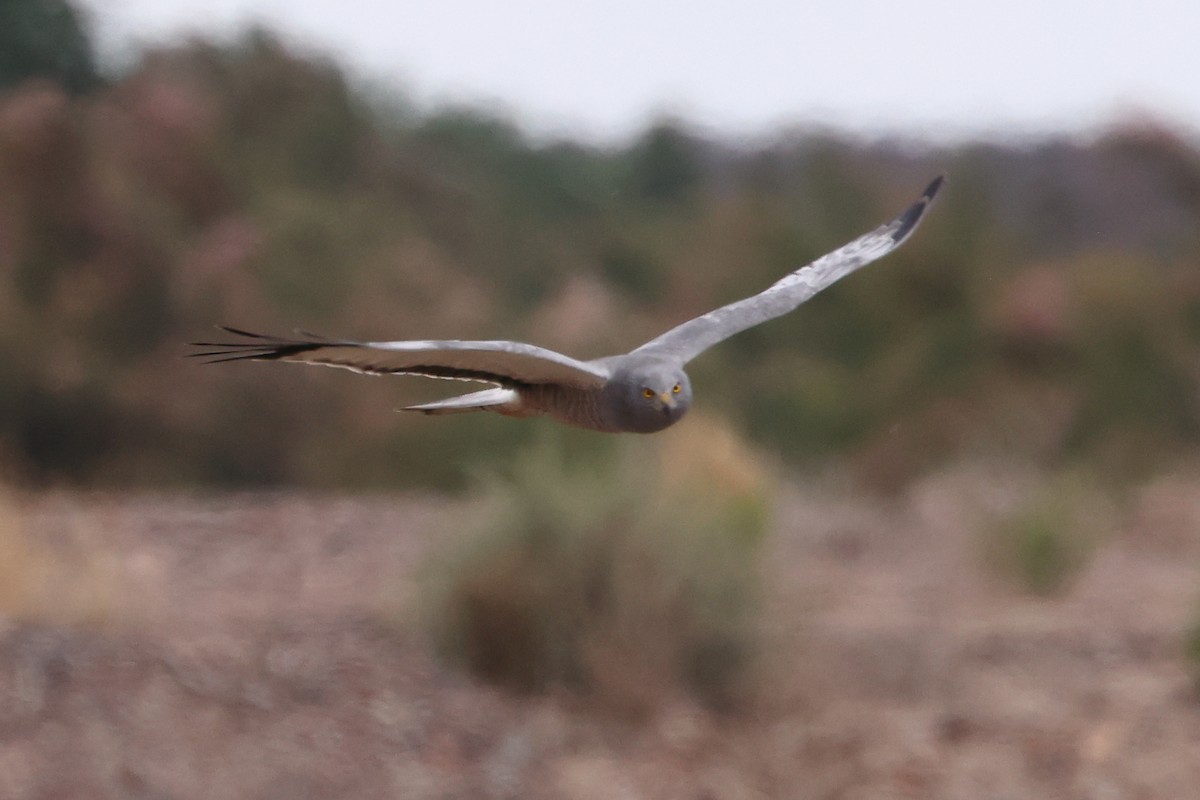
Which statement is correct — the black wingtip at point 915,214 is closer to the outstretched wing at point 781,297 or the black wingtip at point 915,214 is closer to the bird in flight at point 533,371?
the outstretched wing at point 781,297

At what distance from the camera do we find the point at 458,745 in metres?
7.66

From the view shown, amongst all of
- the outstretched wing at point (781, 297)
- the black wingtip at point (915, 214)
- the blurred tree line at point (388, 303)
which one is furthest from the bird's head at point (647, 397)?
the blurred tree line at point (388, 303)

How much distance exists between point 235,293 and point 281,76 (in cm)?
675

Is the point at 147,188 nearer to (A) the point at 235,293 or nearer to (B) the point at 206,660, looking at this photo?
(A) the point at 235,293

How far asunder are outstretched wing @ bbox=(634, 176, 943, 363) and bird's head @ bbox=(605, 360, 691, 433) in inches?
9.1

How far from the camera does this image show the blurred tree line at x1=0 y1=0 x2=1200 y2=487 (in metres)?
15.4

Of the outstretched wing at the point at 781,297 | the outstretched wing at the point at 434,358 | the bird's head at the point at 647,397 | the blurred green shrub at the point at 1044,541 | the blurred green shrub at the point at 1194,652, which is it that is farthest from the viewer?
the blurred green shrub at the point at 1044,541

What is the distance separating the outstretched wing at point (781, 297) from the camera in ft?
11.5

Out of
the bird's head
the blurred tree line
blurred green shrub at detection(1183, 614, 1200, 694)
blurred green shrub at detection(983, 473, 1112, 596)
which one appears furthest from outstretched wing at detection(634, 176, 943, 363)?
the blurred tree line

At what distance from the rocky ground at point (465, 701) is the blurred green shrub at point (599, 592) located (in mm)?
146

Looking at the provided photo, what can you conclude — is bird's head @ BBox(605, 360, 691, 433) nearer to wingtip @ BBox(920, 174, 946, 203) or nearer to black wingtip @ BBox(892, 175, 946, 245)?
black wingtip @ BBox(892, 175, 946, 245)

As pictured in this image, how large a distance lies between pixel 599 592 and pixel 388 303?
29.3 ft

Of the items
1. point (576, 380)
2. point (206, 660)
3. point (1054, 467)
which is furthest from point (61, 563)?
point (1054, 467)

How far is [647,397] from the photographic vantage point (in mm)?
2961
